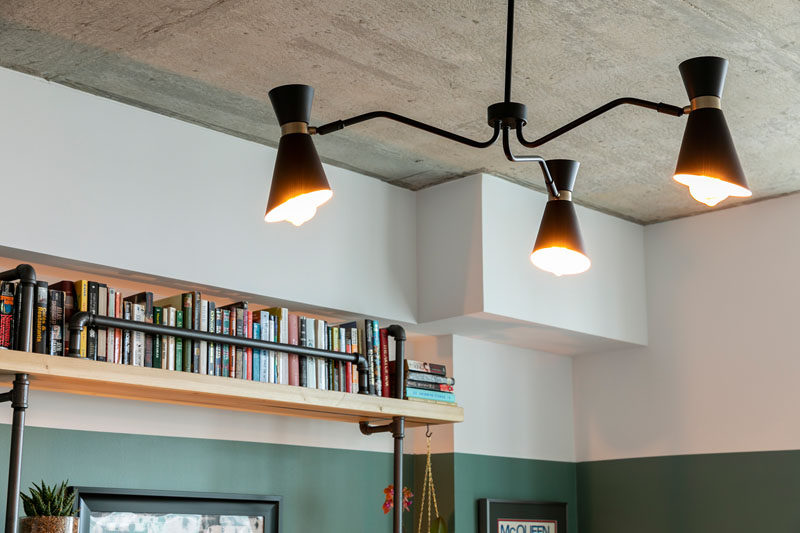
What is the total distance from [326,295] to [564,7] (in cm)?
158

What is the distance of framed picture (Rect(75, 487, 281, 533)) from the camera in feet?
11.2

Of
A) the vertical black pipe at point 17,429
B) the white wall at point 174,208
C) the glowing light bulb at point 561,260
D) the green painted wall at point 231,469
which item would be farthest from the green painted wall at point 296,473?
the glowing light bulb at point 561,260

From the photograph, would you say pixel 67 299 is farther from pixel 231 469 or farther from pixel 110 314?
pixel 231 469

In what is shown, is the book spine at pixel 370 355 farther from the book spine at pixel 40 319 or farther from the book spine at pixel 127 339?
the book spine at pixel 40 319

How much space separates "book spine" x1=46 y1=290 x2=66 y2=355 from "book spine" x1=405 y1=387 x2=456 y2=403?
53.2 inches

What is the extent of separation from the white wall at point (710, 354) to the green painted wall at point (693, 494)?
0.06 meters

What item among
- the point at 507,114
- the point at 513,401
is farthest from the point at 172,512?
the point at 507,114

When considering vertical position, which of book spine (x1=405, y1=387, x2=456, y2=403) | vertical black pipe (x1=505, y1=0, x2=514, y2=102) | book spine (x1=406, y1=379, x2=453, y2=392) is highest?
vertical black pipe (x1=505, y1=0, x2=514, y2=102)

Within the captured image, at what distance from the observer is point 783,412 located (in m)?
4.29

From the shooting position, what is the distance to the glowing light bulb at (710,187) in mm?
2023

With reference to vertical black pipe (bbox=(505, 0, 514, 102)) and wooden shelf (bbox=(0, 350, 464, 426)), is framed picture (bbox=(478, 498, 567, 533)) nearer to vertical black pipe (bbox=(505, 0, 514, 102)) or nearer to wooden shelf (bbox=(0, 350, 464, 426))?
wooden shelf (bbox=(0, 350, 464, 426))

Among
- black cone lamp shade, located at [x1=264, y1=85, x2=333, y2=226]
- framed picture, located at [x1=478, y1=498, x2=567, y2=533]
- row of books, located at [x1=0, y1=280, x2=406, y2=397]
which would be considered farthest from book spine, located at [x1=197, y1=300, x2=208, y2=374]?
framed picture, located at [x1=478, y1=498, x2=567, y2=533]

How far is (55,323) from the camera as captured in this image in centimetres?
301

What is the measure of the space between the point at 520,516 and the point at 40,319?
246 centimetres
